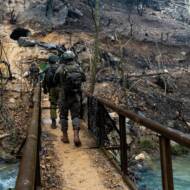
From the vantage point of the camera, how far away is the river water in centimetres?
1258

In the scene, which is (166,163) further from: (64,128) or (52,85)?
(52,85)

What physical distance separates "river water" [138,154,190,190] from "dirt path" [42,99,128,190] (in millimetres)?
4119

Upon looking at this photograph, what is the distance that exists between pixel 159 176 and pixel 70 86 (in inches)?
273

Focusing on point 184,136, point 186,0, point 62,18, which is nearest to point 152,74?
point 62,18

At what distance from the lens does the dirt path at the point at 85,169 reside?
19.6 ft

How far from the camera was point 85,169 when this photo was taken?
268 inches

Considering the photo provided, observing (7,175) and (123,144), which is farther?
(7,175)

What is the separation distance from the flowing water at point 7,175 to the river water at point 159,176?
3467 millimetres

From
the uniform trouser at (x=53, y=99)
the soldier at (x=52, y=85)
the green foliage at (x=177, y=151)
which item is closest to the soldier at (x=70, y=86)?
the soldier at (x=52, y=85)

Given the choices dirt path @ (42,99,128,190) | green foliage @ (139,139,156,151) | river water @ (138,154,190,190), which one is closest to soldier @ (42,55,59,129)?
dirt path @ (42,99,128,190)

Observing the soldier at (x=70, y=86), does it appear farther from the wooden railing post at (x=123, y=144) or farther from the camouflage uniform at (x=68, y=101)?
the wooden railing post at (x=123, y=144)

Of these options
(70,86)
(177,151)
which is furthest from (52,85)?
(177,151)

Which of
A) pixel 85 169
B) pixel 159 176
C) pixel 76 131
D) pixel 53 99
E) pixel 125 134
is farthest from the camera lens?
pixel 159 176

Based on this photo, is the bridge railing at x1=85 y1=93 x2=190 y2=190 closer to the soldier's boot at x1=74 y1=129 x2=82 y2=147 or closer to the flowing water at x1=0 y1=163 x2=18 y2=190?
the soldier's boot at x1=74 y1=129 x2=82 y2=147
